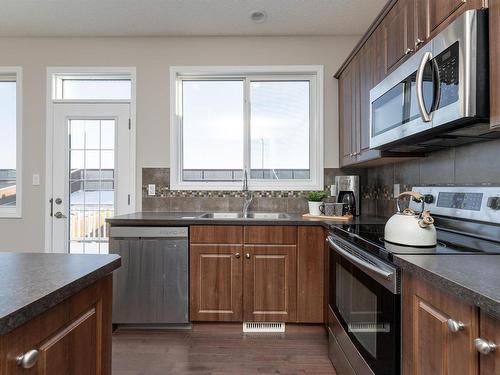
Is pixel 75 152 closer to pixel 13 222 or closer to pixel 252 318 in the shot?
pixel 13 222

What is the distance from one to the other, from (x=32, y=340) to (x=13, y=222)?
3.00m

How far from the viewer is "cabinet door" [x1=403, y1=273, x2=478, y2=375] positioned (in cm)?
75

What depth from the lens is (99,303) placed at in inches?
36.1

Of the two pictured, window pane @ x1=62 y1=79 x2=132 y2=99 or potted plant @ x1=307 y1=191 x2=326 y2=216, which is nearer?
potted plant @ x1=307 y1=191 x2=326 y2=216

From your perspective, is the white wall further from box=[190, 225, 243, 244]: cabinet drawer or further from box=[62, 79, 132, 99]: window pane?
box=[190, 225, 243, 244]: cabinet drawer

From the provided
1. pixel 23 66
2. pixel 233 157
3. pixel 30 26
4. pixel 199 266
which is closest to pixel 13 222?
pixel 23 66

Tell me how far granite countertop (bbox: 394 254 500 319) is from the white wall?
1.98 metres

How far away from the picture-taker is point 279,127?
3057 mm

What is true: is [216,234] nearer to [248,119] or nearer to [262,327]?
[262,327]

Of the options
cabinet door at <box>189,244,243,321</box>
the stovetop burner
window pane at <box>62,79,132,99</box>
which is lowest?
cabinet door at <box>189,244,243,321</box>

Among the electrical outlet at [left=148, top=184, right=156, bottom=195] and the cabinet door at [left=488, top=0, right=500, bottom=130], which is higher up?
the cabinet door at [left=488, top=0, right=500, bottom=130]

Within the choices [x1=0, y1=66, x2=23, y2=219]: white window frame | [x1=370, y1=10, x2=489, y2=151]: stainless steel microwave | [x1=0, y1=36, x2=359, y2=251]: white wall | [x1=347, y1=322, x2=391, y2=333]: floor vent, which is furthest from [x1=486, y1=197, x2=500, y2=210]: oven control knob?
[x1=0, y1=66, x2=23, y2=219]: white window frame

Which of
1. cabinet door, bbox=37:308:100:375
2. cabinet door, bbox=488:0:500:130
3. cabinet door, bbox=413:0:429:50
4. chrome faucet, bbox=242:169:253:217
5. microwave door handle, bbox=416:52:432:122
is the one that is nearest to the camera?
cabinet door, bbox=37:308:100:375

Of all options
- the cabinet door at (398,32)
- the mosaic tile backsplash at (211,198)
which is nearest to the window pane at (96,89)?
the mosaic tile backsplash at (211,198)
